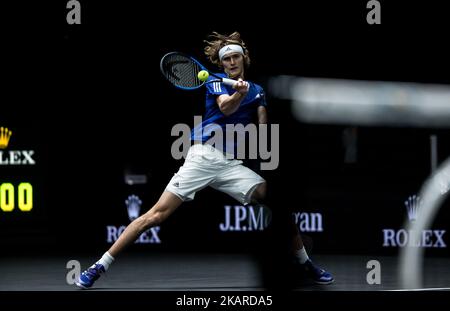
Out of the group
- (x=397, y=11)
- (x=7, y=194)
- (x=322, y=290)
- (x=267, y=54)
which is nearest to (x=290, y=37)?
(x=267, y=54)

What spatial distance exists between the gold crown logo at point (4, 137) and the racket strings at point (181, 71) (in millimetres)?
4220

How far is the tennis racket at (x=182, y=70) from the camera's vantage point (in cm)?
736

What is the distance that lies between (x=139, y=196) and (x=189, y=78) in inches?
149

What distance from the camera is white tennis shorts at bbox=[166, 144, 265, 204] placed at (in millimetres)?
7395

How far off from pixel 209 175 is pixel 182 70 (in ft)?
2.47

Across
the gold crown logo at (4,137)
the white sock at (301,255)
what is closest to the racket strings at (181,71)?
the white sock at (301,255)

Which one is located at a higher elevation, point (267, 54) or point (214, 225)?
point (267, 54)

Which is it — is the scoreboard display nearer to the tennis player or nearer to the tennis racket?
the tennis player

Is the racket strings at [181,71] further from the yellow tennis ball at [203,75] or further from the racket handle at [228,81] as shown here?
the racket handle at [228,81]

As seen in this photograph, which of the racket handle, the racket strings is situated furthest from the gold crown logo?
the racket handle

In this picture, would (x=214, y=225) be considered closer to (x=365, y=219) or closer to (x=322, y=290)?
(x=365, y=219)

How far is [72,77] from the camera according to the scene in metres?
11.5

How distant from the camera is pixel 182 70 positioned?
7.41 m
